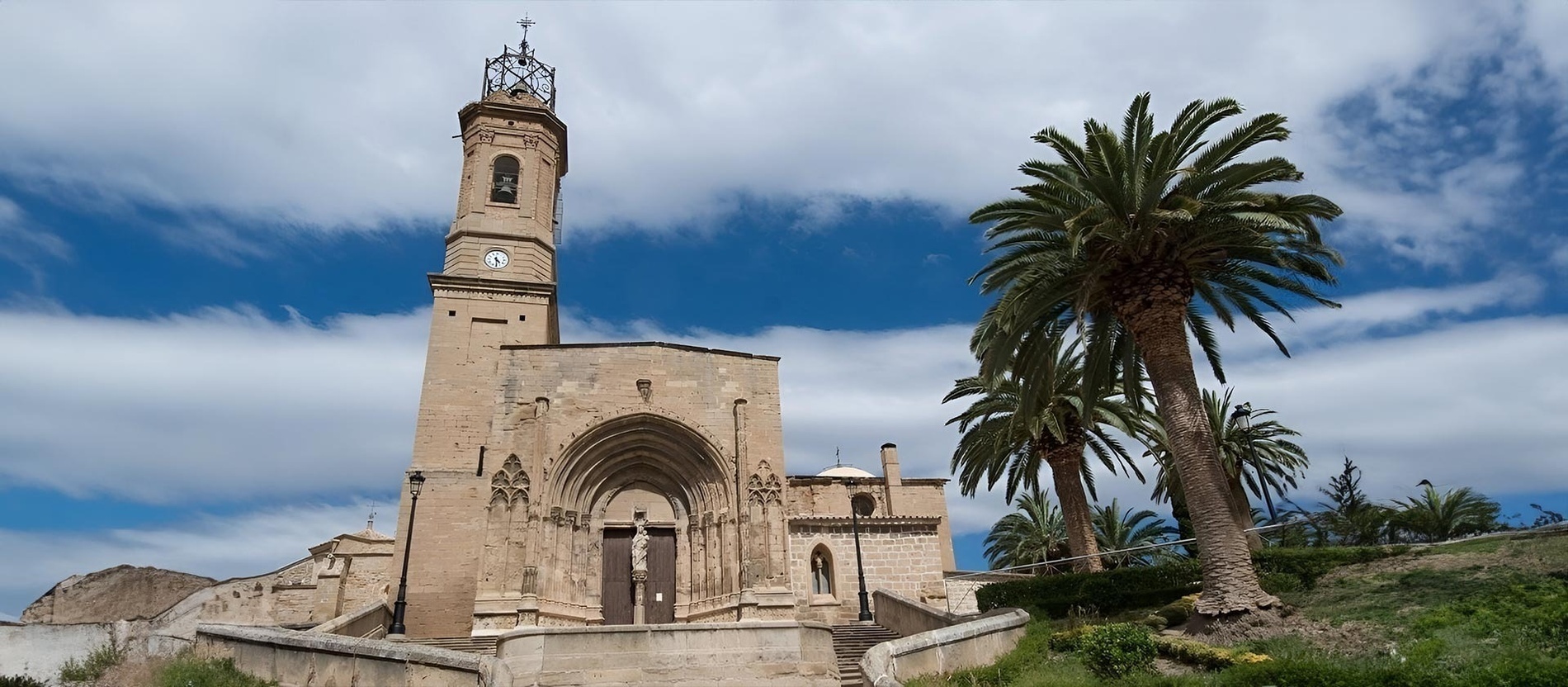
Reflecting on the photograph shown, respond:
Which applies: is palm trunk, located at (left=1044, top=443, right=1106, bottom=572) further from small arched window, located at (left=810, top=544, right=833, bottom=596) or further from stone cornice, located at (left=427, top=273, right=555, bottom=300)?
stone cornice, located at (left=427, top=273, right=555, bottom=300)

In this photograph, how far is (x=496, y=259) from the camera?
26750 millimetres

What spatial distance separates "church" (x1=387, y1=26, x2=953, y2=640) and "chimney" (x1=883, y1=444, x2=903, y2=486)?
743cm

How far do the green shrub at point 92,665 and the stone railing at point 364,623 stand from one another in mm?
3065

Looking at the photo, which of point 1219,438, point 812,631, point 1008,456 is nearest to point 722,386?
point 1008,456

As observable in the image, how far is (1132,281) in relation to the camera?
15555mm

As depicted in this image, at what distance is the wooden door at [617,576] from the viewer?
70.6 ft

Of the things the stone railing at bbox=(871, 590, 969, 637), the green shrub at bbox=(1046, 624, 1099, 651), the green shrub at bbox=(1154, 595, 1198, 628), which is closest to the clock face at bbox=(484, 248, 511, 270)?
the stone railing at bbox=(871, 590, 969, 637)

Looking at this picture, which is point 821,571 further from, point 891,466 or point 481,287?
point 481,287

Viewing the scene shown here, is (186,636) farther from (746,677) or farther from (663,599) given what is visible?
(663,599)

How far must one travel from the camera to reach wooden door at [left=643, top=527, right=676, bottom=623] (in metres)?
21.8

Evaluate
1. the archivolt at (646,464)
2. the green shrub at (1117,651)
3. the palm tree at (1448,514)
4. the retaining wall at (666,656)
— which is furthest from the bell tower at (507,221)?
the palm tree at (1448,514)

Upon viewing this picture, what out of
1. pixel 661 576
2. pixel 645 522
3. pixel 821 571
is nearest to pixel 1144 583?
pixel 821 571

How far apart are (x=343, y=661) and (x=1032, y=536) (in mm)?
33976

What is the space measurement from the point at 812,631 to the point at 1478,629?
8861mm
